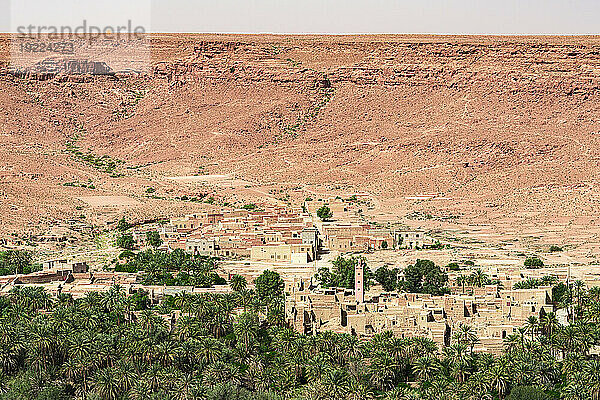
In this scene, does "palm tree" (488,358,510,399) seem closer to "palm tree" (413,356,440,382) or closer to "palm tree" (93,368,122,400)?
"palm tree" (413,356,440,382)

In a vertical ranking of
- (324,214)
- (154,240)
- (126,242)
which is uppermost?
(324,214)

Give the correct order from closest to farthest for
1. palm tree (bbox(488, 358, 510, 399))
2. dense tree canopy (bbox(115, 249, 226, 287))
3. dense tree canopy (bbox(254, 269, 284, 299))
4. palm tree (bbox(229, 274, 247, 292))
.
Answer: palm tree (bbox(488, 358, 510, 399)), dense tree canopy (bbox(254, 269, 284, 299)), palm tree (bbox(229, 274, 247, 292)), dense tree canopy (bbox(115, 249, 226, 287))

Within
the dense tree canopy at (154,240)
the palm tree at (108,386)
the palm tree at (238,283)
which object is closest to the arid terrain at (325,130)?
the dense tree canopy at (154,240)

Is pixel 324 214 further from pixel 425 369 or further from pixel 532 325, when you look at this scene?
pixel 425 369

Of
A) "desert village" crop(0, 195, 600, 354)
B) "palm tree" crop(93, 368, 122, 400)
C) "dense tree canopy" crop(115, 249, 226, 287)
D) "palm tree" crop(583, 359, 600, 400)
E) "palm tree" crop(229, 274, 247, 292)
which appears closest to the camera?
"palm tree" crop(583, 359, 600, 400)

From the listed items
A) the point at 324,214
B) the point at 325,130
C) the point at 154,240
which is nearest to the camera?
the point at 154,240

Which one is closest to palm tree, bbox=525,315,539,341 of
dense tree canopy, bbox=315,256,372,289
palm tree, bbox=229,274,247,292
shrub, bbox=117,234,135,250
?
dense tree canopy, bbox=315,256,372,289

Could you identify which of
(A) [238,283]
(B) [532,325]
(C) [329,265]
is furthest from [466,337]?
(C) [329,265]
